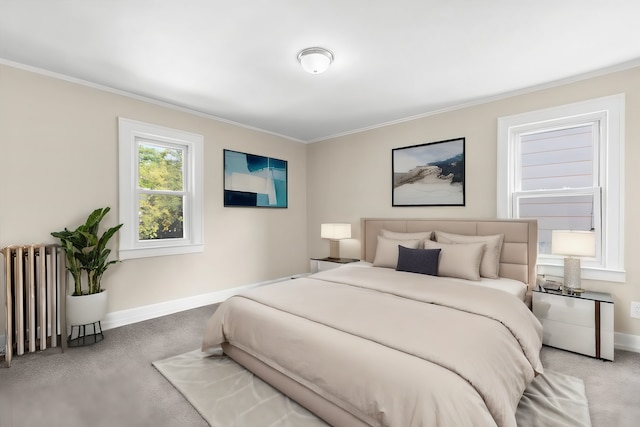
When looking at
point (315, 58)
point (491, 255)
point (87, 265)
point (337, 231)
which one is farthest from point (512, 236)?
point (87, 265)

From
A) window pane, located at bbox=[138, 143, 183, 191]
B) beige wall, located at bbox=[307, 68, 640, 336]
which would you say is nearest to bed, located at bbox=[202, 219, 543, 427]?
beige wall, located at bbox=[307, 68, 640, 336]

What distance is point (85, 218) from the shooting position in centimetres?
305

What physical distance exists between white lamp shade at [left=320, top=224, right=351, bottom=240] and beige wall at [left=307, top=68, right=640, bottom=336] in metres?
0.30

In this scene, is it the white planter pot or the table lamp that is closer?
the white planter pot

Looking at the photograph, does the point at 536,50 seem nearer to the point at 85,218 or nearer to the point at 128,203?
the point at 128,203

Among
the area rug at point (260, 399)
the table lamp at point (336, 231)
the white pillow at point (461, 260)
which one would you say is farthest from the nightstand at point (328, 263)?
the area rug at point (260, 399)

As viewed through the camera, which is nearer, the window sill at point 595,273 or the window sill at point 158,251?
the window sill at point 595,273

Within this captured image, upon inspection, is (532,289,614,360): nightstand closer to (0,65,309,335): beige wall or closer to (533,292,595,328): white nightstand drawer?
(533,292,595,328): white nightstand drawer

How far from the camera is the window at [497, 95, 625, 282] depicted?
2.76 m

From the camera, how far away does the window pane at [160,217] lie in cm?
354

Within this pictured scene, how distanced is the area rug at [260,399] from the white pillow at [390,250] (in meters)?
1.62

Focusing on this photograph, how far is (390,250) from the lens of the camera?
11.7 feet

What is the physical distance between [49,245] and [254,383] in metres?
2.17

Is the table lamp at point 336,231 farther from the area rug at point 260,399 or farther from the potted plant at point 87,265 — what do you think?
the potted plant at point 87,265
